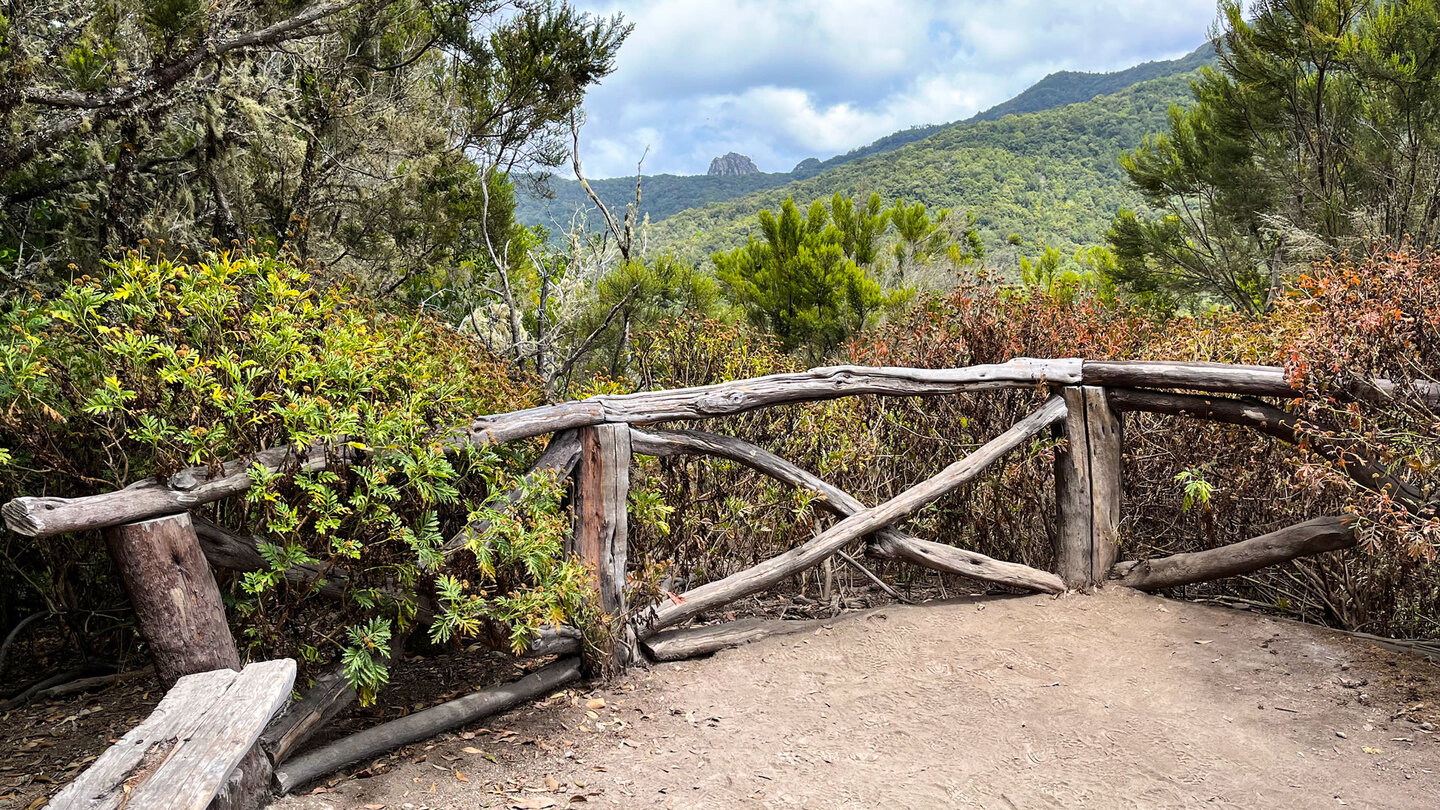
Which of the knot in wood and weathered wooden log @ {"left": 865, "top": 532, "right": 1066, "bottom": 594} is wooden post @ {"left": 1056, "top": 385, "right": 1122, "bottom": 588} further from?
the knot in wood

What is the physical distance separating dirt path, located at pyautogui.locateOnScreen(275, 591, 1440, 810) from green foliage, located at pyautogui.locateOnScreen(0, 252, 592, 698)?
435 mm

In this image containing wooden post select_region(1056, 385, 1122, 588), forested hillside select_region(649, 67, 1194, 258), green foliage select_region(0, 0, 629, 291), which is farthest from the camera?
forested hillside select_region(649, 67, 1194, 258)

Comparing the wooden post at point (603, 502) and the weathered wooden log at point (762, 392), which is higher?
the weathered wooden log at point (762, 392)

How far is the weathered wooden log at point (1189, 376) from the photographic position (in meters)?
3.42

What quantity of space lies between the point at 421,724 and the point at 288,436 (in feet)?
3.38

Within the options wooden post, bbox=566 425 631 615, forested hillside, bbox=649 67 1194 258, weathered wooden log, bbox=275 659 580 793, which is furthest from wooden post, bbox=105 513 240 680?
forested hillside, bbox=649 67 1194 258

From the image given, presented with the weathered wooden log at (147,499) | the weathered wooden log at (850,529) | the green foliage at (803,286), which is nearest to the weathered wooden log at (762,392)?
the weathered wooden log at (850,529)

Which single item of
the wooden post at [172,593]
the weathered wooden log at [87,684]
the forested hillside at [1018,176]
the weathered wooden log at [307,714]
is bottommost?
the weathered wooden log at [87,684]

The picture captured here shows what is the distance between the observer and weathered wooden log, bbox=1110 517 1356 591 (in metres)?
3.42

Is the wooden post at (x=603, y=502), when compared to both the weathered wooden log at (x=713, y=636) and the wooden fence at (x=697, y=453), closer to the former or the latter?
the wooden fence at (x=697, y=453)

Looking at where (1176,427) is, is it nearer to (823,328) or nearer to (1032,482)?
(1032,482)

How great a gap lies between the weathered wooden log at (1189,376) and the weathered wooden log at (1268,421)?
0.06 m

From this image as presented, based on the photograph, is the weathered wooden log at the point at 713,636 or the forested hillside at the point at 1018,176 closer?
the weathered wooden log at the point at 713,636

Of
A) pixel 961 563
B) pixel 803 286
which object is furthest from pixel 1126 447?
pixel 803 286
